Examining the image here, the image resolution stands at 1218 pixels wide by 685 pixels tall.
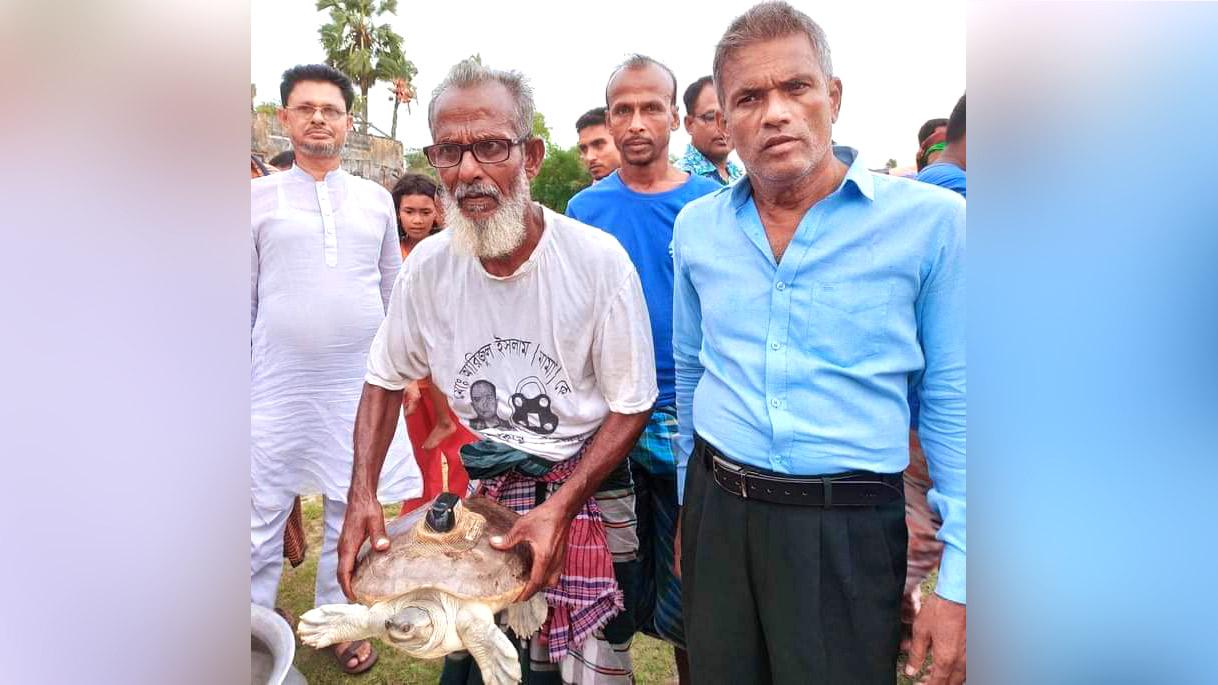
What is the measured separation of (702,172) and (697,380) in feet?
6.31

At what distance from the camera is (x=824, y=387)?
130cm

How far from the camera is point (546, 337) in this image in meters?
1.62

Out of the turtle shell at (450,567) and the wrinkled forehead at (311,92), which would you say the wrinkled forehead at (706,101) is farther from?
the turtle shell at (450,567)

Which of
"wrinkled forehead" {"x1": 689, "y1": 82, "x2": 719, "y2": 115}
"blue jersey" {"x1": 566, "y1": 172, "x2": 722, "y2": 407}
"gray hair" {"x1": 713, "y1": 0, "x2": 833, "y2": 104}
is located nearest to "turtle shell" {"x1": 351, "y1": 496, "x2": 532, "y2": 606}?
"blue jersey" {"x1": 566, "y1": 172, "x2": 722, "y2": 407}

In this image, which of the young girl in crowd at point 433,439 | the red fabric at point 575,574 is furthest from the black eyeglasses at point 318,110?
the red fabric at point 575,574

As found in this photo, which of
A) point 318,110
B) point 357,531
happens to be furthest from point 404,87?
point 357,531

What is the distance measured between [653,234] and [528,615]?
1.28 meters

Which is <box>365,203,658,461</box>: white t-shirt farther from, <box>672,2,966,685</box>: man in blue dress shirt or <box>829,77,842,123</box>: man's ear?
<box>829,77,842,123</box>: man's ear

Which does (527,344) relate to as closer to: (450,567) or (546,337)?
(546,337)

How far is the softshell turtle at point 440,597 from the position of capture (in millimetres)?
1365

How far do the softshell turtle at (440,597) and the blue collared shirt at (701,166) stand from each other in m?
2.33

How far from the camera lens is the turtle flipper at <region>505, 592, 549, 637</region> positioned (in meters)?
1.70
